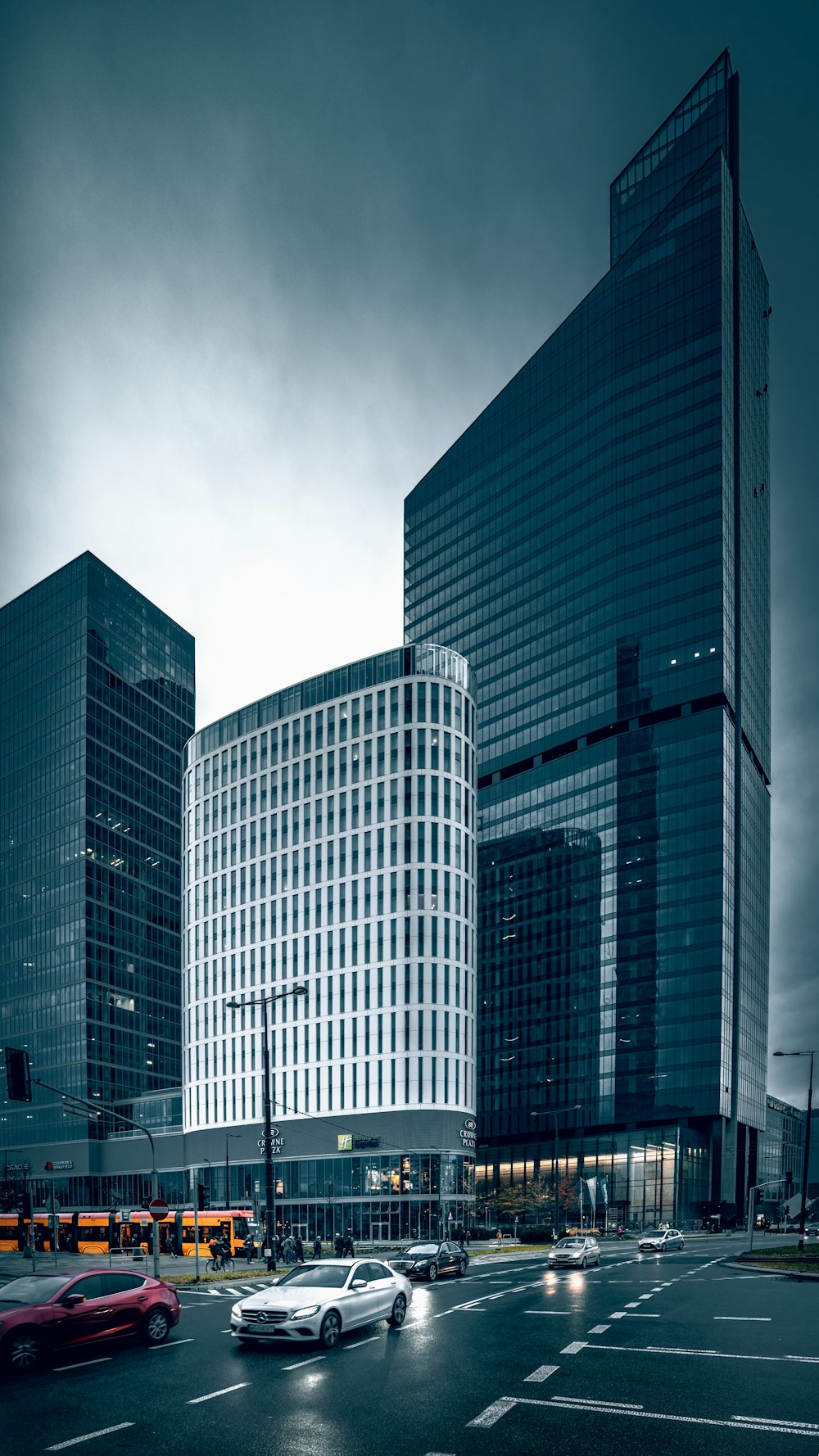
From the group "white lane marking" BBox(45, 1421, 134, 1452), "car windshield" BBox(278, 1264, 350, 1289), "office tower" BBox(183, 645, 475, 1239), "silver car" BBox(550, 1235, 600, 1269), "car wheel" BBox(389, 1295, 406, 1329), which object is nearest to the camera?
"white lane marking" BBox(45, 1421, 134, 1452)

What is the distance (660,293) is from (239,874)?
105m

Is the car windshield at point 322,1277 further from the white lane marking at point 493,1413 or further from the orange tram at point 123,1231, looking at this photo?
the orange tram at point 123,1231

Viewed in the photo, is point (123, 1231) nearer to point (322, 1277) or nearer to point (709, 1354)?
point (322, 1277)

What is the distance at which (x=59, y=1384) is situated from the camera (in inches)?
664

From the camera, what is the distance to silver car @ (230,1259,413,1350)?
20.0 m

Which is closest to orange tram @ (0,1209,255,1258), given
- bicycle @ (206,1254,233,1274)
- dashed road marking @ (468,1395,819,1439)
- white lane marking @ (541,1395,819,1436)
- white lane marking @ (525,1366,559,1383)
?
bicycle @ (206,1254,233,1274)

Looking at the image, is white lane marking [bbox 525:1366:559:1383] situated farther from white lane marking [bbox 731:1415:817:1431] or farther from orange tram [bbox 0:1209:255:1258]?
orange tram [bbox 0:1209:255:1258]

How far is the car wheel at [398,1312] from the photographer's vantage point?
2345cm

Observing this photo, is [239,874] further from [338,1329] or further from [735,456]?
[338,1329]

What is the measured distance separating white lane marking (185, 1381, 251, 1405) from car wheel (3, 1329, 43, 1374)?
396 centimetres

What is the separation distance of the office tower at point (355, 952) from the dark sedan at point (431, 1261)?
5749cm

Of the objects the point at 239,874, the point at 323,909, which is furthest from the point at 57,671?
the point at 323,909

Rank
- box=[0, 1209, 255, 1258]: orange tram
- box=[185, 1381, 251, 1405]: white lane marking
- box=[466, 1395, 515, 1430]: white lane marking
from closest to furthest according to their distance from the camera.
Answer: box=[466, 1395, 515, 1430]: white lane marking, box=[185, 1381, 251, 1405]: white lane marking, box=[0, 1209, 255, 1258]: orange tram

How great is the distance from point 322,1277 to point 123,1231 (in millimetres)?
61764
